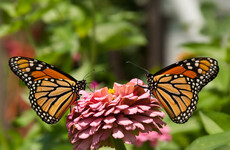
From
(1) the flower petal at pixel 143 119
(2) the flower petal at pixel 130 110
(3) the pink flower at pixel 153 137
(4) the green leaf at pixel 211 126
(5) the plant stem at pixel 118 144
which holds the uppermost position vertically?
(2) the flower petal at pixel 130 110

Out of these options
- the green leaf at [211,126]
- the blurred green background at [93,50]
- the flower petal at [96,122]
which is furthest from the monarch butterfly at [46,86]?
the green leaf at [211,126]

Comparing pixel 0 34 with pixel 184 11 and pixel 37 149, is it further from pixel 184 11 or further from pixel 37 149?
pixel 184 11

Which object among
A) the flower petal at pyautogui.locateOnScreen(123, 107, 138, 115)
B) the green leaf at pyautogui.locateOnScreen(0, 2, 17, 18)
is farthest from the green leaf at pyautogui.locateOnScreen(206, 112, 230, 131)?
the green leaf at pyautogui.locateOnScreen(0, 2, 17, 18)

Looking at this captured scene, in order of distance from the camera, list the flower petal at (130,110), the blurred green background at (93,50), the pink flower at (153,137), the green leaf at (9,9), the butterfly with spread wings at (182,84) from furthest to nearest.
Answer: the green leaf at (9,9), the pink flower at (153,137), the blurred green background at (93,50), the butterfly with spread wings at (182,84), the flower petal at (130,110)

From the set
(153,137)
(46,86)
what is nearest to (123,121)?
(46,86)

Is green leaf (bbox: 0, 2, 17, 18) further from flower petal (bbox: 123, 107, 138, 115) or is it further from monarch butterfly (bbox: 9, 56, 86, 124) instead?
flower petal (bbox: 123, 107, 138, 115)

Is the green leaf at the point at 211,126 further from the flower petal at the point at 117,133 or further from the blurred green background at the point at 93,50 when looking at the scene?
the flower petal at the point at 117,133
